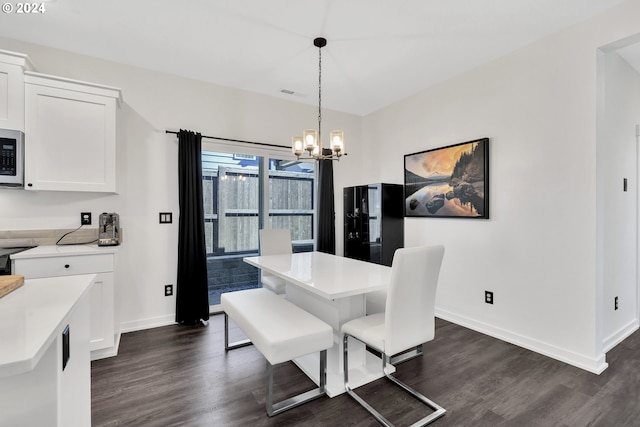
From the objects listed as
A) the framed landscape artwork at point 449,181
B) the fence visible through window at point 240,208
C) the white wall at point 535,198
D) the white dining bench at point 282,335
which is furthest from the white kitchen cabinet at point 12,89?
the white wall at point 535,198

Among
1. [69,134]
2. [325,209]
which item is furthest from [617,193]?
[69,134]

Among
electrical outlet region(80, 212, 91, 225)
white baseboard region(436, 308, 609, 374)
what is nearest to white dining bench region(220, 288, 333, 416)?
electrical outlet region(80, 212, 91, 225)

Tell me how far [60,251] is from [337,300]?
224 centimetres

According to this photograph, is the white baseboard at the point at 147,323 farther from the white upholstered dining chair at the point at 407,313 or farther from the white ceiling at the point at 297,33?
the white ceiling at the point at 297,33

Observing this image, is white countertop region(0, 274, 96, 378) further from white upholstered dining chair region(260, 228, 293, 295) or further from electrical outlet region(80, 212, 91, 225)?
white upholstered dining chair region(260, 228, 293, 295)

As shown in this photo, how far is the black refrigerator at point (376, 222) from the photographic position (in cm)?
385

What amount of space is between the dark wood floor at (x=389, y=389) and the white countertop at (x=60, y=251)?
911 millimetres

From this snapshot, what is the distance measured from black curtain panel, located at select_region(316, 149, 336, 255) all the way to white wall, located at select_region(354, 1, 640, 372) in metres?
1.48

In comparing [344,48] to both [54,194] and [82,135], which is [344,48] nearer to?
[82,135]

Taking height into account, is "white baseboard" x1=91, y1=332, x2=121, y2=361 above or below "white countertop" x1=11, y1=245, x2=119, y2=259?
below

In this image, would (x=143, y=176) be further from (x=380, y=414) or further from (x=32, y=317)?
(x=380, y=414)

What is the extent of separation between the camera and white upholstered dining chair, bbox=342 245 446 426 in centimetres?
179

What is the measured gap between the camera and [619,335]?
2855mm

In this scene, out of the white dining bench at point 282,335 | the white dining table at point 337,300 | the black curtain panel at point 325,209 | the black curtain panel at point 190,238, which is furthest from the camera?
the black curtain panel at point 325,209
